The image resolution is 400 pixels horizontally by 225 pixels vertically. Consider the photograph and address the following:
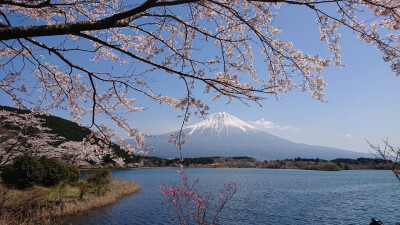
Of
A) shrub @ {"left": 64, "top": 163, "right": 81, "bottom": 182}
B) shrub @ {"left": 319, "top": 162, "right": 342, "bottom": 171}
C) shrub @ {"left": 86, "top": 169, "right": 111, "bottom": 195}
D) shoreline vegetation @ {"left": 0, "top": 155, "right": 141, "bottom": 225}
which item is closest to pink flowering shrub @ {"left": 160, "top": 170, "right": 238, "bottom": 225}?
shoreline vegetation @ {"left": 0, "top": 155, "right": 141, "bottom": 225}

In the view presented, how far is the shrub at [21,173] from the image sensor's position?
12.7 m

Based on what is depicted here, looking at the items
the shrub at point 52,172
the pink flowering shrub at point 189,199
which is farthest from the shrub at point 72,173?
the pink flowering shrub at point 189,199

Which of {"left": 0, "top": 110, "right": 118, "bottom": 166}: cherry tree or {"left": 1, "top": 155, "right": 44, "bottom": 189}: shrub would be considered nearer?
{"left": 1, "top": 155, "right": 44, "bottom": 189}: shrub

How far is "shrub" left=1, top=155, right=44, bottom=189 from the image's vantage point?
12672 millimetres

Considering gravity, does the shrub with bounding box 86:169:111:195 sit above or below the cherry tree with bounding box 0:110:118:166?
below

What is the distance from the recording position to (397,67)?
2449 millimetres

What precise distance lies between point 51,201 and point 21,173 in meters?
1.85

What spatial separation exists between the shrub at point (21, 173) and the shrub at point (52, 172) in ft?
2.52

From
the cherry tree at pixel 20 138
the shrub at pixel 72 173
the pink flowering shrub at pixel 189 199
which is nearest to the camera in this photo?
the pink flowering shrub at pixel 189 199

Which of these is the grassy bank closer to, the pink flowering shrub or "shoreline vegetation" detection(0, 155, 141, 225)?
"shoreline vegetation" detection(0, 155, 141, 225)

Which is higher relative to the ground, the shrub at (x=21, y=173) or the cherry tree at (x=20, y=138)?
the cherry tree at (x=20, y=138)

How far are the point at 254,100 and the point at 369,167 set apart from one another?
264 feet

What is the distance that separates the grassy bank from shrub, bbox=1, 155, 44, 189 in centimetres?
58

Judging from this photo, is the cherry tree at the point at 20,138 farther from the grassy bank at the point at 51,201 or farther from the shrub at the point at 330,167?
the shrub at the point at 330,167
